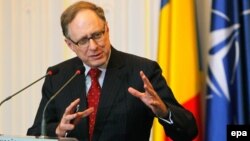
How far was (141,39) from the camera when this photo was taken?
12.1ft

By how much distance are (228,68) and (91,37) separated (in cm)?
107

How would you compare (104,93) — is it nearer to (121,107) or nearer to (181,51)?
(121,107)

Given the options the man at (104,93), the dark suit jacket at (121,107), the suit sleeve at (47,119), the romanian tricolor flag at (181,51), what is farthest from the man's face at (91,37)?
the romanian tricolor flag at (181,51)

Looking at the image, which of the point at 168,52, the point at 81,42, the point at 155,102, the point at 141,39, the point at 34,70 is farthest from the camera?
the point at 34,70

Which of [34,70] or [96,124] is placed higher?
[34,70]

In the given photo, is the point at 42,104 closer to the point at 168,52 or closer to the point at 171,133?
the point at 171,133

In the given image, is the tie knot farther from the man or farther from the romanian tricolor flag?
the romanian tricolor flag

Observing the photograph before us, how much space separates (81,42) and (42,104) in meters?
0.43

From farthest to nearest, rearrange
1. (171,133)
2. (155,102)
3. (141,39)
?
1. (141,39)
2. (171,133)
3. (155,102)

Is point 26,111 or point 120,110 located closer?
point 120,110

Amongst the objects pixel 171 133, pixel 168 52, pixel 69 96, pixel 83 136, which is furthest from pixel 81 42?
pixel 168 52

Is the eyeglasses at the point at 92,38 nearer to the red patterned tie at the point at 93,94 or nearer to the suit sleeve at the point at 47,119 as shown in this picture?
the red patterned tie at the point at 93,94

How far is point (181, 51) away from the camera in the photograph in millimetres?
3205

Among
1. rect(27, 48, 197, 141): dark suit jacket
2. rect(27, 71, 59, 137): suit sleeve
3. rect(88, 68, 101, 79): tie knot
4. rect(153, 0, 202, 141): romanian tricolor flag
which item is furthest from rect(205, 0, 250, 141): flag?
rect(27, 71, 59, 137): suit sleeve
